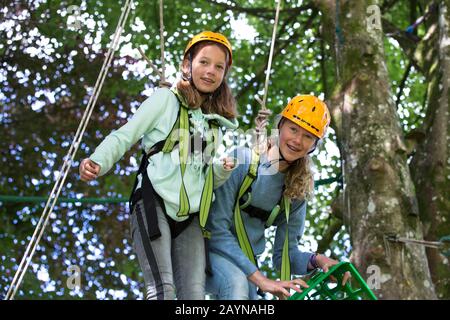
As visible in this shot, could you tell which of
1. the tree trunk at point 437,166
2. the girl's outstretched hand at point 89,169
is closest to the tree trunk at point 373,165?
the tree trunk at point 437,166

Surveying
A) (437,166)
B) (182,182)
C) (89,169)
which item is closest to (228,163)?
(182,182)

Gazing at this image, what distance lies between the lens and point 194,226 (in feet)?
13.1

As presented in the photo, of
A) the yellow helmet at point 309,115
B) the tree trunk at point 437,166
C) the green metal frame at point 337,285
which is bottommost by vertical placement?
the green metal frame at point 337,285

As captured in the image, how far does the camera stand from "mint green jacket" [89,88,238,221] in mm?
3904

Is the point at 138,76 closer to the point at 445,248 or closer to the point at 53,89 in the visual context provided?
the point at 53,89

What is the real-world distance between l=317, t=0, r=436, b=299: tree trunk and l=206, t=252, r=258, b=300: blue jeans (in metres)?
1.65

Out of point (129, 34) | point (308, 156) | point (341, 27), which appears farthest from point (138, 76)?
point (308, 156)

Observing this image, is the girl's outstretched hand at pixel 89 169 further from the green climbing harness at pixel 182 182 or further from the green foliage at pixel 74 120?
the green foliage at pixel 74 120

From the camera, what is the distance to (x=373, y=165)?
5.71 meters

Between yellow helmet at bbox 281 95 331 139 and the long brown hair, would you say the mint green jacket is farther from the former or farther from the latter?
yellow helmet at bbox 281 95 331 139

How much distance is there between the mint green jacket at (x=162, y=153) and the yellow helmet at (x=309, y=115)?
0.42 meters

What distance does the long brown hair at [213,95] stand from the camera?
414 centimetres

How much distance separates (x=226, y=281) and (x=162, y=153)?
0.58 m

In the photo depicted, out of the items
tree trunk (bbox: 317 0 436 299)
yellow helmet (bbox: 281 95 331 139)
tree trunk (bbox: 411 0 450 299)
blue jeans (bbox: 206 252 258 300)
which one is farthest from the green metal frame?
tree trunk (bbox: 411 0 450 299)
